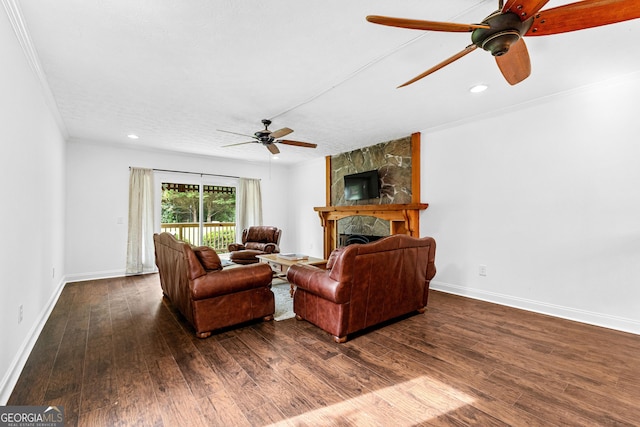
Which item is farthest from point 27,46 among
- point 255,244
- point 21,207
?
point 255,244

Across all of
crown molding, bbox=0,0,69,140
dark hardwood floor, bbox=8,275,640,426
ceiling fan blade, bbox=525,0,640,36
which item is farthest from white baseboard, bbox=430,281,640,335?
crown molding, bbox=0,0,69,140

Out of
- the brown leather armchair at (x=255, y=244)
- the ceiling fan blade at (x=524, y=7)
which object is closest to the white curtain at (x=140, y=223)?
the brown leather armchair at (x=255, y=244)

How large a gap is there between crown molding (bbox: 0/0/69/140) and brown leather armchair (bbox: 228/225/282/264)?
334 cm

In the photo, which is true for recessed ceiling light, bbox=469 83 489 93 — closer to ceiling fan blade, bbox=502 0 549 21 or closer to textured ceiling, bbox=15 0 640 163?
textured ceiling, bbox=15 0 640 163

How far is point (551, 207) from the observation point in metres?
3.31

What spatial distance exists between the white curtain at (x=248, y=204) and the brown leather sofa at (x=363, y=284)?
4.11 m

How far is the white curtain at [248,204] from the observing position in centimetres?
682

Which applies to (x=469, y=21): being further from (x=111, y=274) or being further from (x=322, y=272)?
(x=111, y=274)

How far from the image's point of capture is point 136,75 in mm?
2691

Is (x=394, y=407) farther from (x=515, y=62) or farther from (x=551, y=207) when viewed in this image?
(x=551, y=207)

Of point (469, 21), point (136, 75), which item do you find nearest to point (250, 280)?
point (136, 75)

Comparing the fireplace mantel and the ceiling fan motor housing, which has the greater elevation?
the ceiling fan motor housing

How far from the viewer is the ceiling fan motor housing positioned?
1478 mm

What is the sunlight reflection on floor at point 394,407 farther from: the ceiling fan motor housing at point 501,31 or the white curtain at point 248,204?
the white curtain at point 248,204
